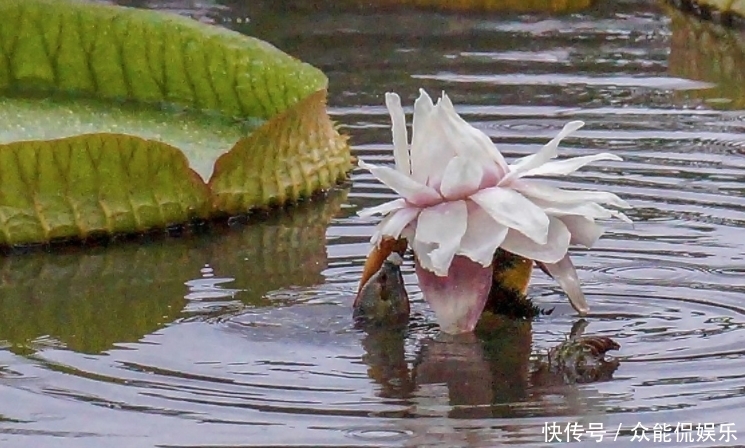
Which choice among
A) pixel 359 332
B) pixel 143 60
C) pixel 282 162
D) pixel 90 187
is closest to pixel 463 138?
pixel 359 332

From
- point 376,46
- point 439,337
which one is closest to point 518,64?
point 376,46

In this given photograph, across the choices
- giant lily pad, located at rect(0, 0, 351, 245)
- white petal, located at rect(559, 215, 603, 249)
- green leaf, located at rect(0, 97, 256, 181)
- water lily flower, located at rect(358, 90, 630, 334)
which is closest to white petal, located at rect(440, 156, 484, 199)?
water lily flower, located at rect(358, 90, 630, 334)

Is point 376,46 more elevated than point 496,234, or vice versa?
point 496,234

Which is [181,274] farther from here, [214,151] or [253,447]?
[253,447]

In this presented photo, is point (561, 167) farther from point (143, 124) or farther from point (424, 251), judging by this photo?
point (143, 124)

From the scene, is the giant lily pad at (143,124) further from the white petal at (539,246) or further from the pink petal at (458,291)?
the white petal at (539,246)

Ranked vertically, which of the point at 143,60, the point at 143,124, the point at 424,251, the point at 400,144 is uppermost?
the point at 400,144
